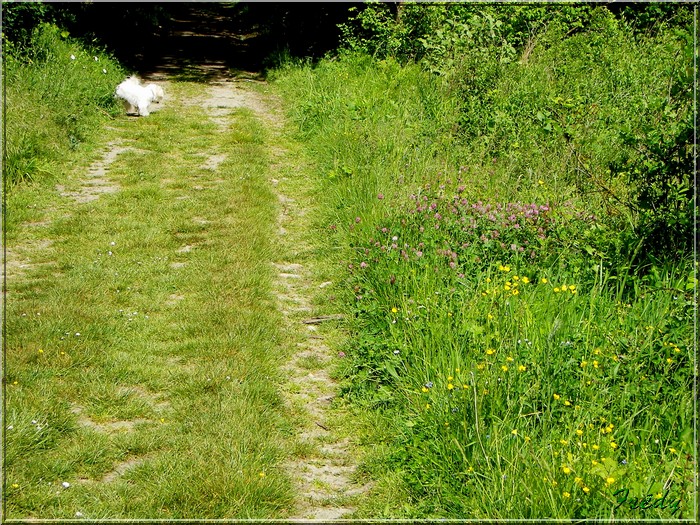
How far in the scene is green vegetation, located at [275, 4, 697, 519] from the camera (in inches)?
135

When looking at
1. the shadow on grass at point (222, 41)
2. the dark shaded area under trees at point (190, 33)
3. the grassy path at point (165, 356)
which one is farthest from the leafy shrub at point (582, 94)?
the grassy path at point (165, 356)

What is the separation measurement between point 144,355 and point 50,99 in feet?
20.9

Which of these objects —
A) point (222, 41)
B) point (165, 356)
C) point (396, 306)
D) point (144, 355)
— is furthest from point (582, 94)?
point (222, 41)

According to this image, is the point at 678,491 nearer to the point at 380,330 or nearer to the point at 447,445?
the point at 447,445

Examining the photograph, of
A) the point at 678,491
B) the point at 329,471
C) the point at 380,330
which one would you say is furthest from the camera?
the point at 380,330

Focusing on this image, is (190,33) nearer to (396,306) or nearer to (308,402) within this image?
(396,306)

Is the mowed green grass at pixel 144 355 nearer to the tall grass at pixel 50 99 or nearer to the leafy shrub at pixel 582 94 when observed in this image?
the tall grass at pixel 50 99

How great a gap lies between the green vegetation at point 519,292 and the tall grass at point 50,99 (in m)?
3.43

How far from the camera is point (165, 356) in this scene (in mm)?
5051

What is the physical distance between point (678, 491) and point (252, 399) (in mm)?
2478

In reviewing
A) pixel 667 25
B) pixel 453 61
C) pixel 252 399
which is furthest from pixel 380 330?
pixel 667 25

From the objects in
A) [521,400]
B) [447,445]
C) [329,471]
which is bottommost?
[329,471]

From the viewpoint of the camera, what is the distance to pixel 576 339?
13.5 ft

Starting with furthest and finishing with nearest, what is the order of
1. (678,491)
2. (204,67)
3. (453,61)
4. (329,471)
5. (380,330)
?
1. (204,67)
2. (453,61)
3. (380,330)
4. (329,471)
5. (678,491)
